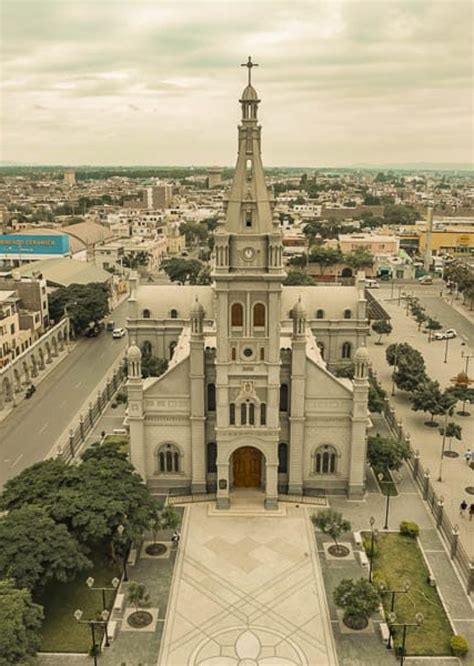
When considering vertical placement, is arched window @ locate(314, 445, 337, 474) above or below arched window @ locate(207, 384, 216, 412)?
below

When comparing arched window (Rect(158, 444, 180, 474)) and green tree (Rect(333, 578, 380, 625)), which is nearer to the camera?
green tree (Rect(333, 578, 380, 625))

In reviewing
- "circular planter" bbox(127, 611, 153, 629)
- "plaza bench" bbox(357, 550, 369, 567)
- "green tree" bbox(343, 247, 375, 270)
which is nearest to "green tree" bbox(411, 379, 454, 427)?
"plaza bench" bbox(357, 550, 369, 567)

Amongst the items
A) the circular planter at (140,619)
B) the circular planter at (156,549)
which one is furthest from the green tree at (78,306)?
the circular planter at (140,619)

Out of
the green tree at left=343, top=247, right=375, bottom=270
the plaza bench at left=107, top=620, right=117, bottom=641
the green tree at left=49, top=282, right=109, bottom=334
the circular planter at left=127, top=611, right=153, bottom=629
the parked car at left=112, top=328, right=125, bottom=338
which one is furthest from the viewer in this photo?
the green tree at left=343, top=247, right=375, bottom=270

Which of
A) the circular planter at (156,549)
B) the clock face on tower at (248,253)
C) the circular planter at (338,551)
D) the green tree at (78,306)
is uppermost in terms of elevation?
the clock face on tower at (248,253)

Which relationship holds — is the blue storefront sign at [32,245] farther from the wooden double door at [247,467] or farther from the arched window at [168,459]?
the wooden double door at [247,467]

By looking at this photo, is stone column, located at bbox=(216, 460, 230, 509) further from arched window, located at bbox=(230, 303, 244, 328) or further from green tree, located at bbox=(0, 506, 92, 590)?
green tree, located at bbox=(0, 506, 92, 590)

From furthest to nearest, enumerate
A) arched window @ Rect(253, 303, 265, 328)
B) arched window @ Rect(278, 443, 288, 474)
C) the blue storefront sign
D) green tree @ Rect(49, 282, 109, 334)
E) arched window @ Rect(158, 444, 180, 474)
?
the blue storefront sign < green tree @ Rect(49, 282, 109, 334) < arched window @ Rect(158, 444, 180, 474) < arched window @ Rect(278, 443, 288, 474) < arched window @ Rect(253, 303, 265, 328)
